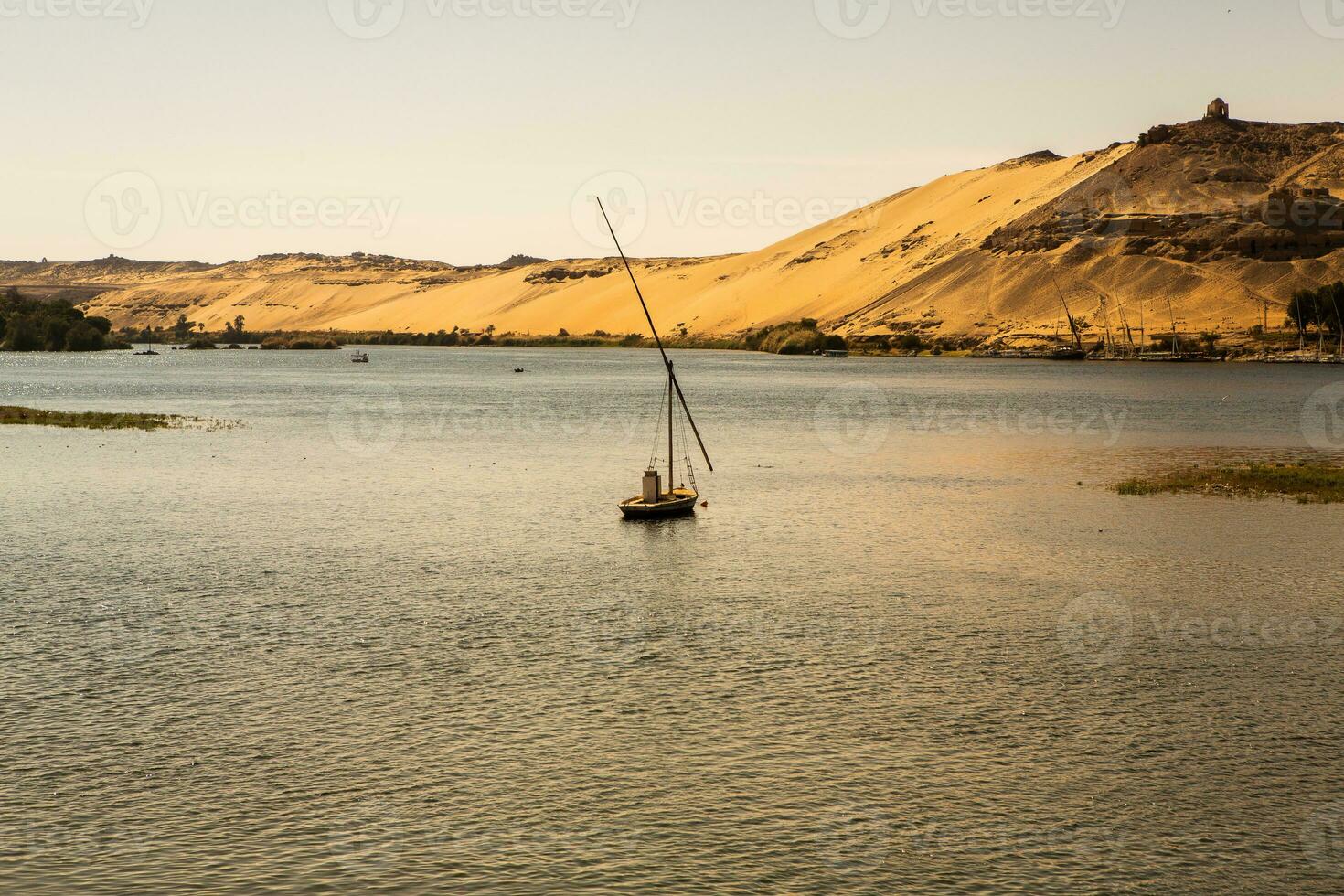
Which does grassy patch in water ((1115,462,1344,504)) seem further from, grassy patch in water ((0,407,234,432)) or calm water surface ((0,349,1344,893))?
grassy patch in water ((0,407,234,432))

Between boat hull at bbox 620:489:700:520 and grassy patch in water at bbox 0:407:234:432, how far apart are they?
4016 cm

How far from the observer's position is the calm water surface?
14.7 meters

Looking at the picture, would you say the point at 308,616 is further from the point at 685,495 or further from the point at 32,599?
the point at 685,495

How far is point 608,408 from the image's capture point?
97.5 meters

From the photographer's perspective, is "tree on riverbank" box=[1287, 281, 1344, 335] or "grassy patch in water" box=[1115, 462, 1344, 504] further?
"tree on riverbank" box=[1287, 281, 1344, 335]

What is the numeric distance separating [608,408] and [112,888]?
3315 inches

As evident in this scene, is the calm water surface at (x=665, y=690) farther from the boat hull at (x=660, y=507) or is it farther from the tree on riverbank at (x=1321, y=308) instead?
the tree on riverbank at (x=1321, y=308)

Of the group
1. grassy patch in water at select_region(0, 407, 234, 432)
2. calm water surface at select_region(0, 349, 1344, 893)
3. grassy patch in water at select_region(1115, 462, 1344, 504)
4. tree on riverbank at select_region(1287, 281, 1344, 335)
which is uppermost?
tree on riverbank at select_region(1287, 281, 1344, 335)

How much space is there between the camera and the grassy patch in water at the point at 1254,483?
45.0 meters

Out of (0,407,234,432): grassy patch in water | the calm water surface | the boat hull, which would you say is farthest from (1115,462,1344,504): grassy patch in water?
(0,407,234,432): grassy patch in water

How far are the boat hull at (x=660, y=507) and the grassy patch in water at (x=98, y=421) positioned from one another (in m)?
40.2

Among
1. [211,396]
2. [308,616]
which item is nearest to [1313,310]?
[211,396]

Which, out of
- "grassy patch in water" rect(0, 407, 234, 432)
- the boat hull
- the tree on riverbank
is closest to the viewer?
the boat hull

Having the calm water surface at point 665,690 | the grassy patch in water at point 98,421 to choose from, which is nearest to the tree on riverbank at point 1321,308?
the calm water surface at point 665,690
